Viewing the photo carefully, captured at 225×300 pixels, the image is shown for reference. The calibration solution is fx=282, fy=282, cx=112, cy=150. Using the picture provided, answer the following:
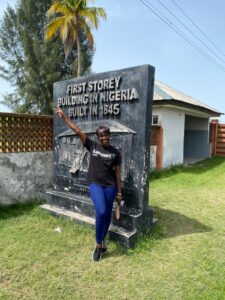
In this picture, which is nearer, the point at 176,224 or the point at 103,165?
the point at 103,165

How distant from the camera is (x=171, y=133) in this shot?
10484 millimetres

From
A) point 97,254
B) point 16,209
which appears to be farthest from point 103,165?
point 16,209

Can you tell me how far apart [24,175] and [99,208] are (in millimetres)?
2771

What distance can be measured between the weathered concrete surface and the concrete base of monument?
71cm

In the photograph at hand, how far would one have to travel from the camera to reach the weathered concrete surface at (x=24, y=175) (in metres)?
5.54

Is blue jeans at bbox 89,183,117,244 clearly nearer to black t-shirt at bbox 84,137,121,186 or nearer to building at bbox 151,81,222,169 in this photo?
black t-shirt at bbox 84,137,121,186

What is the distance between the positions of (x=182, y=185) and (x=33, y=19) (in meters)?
21.9

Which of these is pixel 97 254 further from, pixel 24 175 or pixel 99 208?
pixel 24 175

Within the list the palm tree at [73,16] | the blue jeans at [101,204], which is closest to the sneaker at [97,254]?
the blue jeans at [101,204]

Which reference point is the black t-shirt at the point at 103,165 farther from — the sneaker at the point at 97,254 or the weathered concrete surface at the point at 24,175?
the weathered concrete surface at the point at 24,175

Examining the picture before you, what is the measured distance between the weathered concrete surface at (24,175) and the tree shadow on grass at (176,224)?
2.56 metres

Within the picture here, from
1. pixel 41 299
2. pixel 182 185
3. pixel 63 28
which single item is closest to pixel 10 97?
pixel 63 28

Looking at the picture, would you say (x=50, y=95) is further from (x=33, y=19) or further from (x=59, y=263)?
(x=59, y=263)

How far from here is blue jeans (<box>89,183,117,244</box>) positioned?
3.65m
